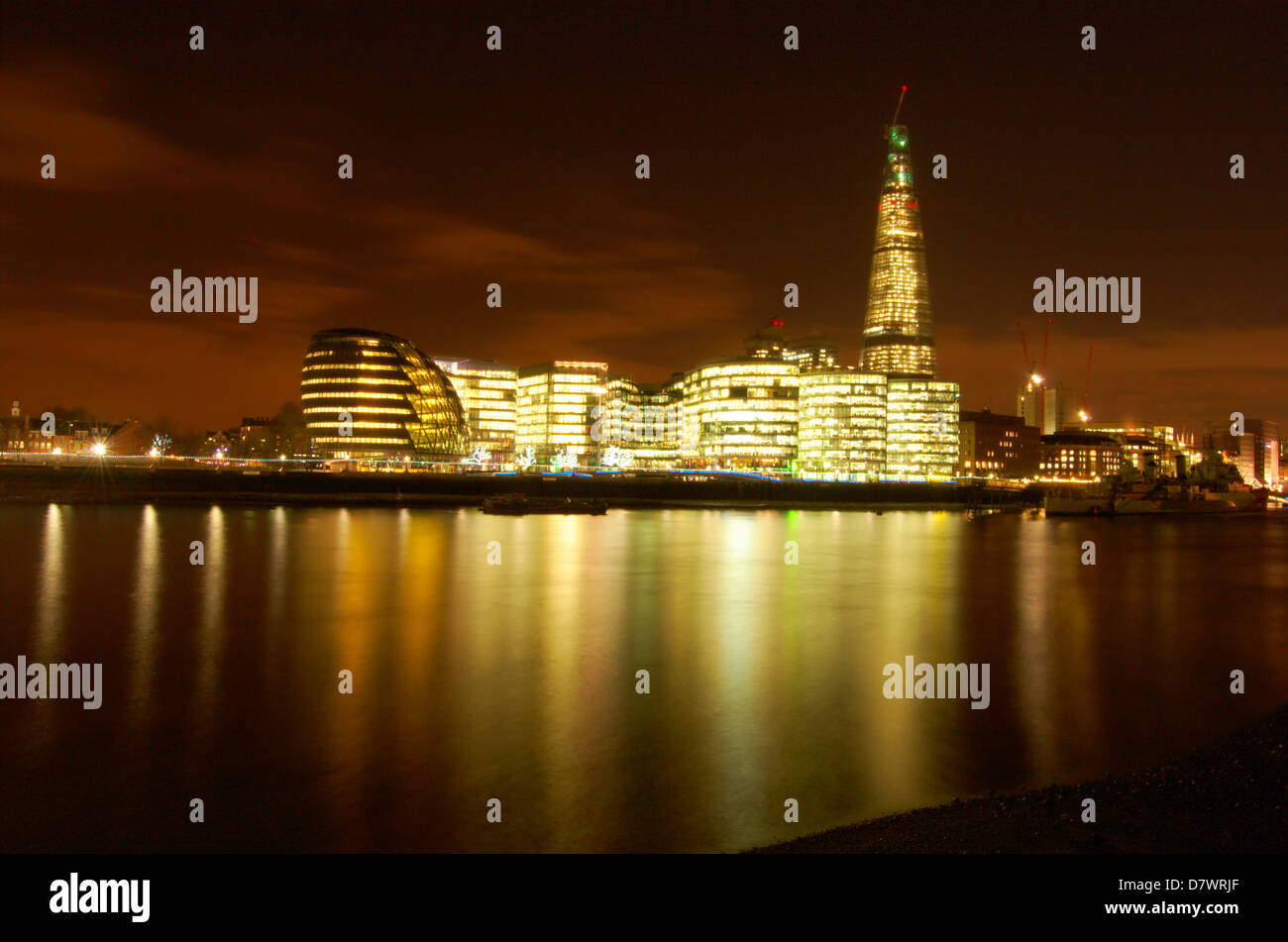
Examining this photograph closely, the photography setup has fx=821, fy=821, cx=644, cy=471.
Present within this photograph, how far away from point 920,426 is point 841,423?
19040 mm

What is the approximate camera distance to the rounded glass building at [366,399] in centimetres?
15175

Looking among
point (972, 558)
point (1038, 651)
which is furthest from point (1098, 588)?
point (1038, 651)

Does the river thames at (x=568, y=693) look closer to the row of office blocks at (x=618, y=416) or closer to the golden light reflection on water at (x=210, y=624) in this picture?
the golden light reflection on water at (x=210, y=624)

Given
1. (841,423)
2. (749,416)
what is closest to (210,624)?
(749,416)

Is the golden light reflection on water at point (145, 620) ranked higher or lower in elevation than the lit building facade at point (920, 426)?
lower

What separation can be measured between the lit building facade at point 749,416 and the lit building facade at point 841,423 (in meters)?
3.48

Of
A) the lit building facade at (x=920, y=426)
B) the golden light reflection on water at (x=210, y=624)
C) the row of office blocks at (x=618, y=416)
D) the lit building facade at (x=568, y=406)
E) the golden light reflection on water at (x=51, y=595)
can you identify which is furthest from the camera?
the lit building facade at (x=568, y=406)

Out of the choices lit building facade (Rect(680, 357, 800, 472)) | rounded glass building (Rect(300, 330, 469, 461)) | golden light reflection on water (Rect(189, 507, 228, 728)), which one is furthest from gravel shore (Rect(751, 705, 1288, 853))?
lit building facade (Rect(680, 357, 800, 472))

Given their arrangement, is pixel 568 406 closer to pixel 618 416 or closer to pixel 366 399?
pixel 618 416

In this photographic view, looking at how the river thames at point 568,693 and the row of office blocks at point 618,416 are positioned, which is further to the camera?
the row of office blocks at point 618,416

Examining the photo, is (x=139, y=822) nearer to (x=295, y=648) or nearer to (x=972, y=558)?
(x=295, y=648)

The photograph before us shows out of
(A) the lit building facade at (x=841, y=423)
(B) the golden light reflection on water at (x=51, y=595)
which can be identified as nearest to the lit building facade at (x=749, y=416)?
(A) the lit building facade at (x=841, y=423)

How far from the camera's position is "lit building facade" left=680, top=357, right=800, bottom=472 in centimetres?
16825
